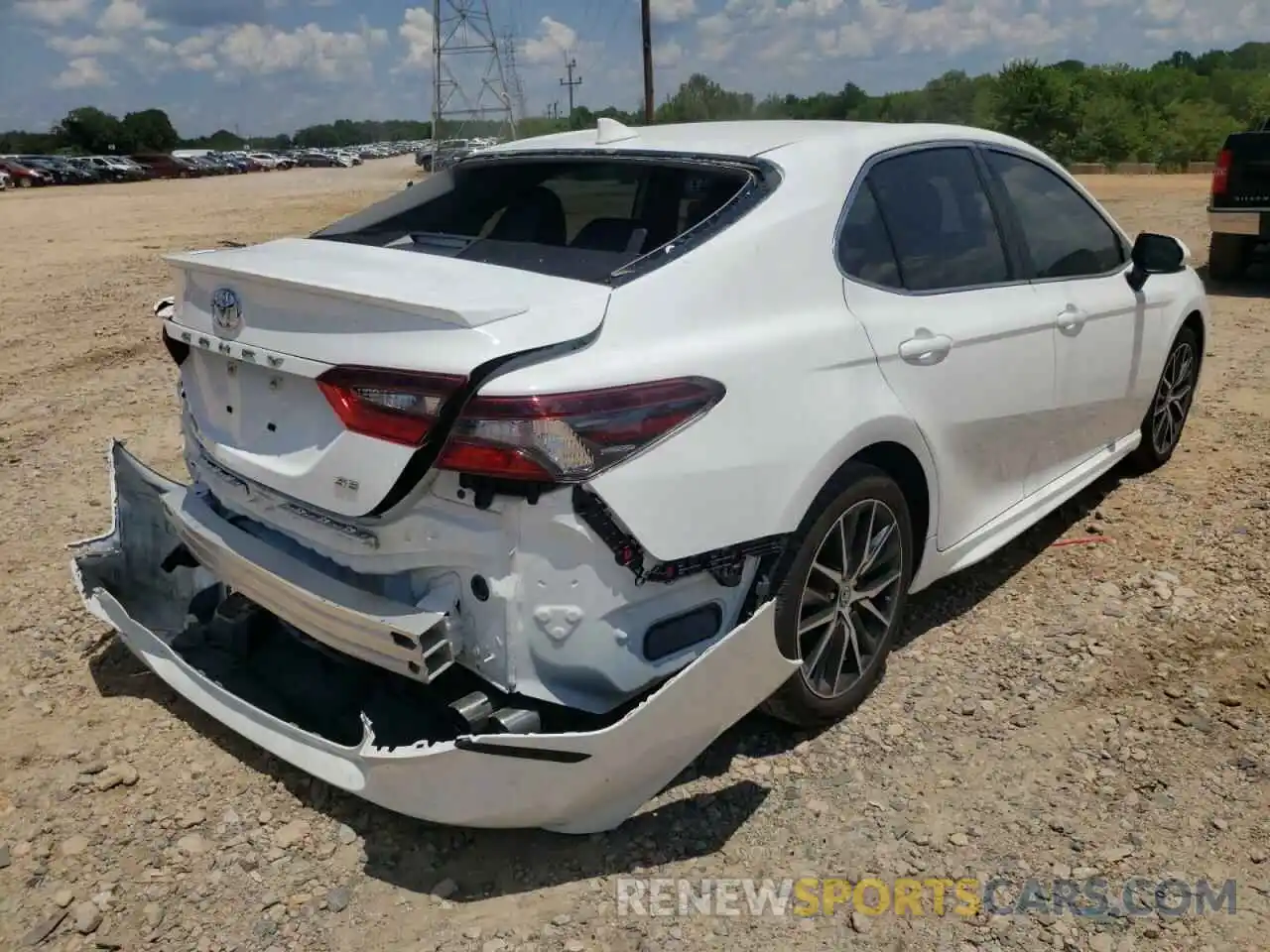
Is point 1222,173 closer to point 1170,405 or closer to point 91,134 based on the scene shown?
point 1170,405

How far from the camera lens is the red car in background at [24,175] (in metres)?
45.8

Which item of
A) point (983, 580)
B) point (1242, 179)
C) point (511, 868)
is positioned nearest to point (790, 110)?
point (1242, 179)

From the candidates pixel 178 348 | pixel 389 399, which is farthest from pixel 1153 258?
pixel 178 348

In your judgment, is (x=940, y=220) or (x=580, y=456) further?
(x=940, y=220)

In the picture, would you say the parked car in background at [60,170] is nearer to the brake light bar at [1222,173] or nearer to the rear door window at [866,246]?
the brake light bar at [1222,173]

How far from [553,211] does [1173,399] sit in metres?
3.52

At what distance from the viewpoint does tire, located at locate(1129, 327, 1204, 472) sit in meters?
4.98

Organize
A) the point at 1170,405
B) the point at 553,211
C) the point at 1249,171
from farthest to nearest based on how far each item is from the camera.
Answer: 1. the point at 1249,171
2. the point at 1170,405
3. the point at 553,211

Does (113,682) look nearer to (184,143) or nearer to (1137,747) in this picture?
(1137,747)

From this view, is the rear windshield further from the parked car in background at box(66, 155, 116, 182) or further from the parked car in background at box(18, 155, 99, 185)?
the parked car in background at box(66, 155, 116, 182)

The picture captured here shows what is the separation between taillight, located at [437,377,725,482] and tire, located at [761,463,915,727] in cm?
64

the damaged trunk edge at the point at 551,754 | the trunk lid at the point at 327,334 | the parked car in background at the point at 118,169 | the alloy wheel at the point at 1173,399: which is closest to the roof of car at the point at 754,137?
the trunk lid at the point at 327,334

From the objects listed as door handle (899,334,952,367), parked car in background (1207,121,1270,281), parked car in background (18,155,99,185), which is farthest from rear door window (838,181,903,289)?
parked car in background (18,155,99,185)

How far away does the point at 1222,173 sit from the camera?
1009 centimetres
